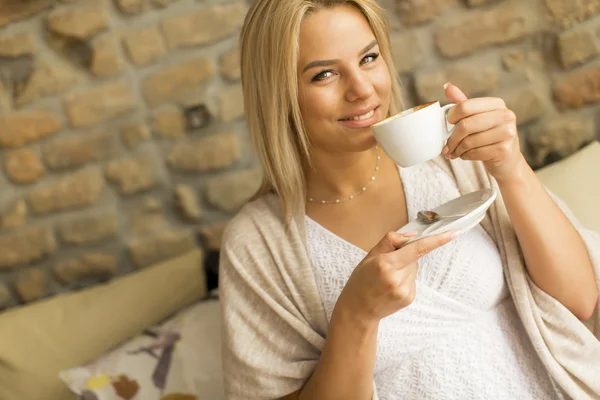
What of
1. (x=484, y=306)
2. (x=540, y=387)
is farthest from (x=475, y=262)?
(x=540, y=387)

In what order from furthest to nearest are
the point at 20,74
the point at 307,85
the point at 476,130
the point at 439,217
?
the point at 20,74 < the point at 307,85 < the point at 439,217 < the point at 476,130

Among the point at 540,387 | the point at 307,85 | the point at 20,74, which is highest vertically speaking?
the point at 20,74

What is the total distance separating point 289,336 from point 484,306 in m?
0.41

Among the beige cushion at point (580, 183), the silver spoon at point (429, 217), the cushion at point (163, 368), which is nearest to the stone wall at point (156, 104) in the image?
the beige cushion at point (580, 183)

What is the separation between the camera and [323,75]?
53.2 inches

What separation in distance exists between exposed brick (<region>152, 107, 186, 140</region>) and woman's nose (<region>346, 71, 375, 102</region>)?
830mm

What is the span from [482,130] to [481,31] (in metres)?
0.84

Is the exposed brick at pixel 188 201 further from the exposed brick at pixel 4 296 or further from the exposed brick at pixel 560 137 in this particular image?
the exposed brick at pixel 560 137

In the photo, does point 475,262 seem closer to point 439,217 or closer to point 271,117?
point 439,217

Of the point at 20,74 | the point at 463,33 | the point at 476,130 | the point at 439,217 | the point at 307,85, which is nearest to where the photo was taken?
the point at 476,130

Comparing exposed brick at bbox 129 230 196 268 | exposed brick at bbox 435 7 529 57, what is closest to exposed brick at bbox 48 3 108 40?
exposed brick at bbox 129 230 196 268

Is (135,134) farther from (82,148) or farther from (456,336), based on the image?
(456,336)

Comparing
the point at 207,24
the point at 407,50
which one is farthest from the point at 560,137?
the point at 207,24

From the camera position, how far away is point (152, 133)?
205 centimetres
